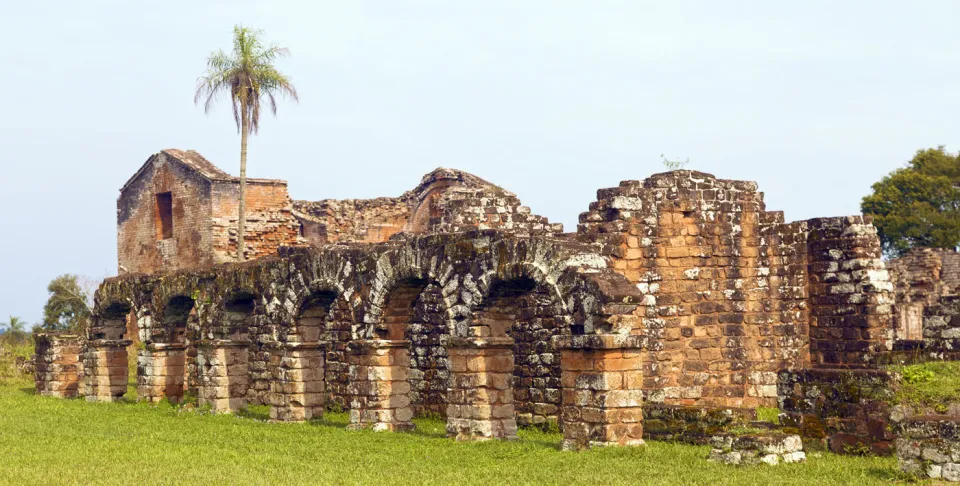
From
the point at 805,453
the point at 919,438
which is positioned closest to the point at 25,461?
the point at 805,453

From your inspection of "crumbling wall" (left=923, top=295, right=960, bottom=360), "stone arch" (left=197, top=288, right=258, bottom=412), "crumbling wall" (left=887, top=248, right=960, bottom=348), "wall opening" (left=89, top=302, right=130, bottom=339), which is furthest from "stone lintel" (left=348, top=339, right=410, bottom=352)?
"crumbling wall" (left=887, top=248, right=960, bottom=348)

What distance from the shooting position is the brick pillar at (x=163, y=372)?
26203 mm

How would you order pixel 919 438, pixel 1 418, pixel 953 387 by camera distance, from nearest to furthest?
pixel 919 438
pixel 953 387
pixel 1 418

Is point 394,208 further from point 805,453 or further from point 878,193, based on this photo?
point 878,193

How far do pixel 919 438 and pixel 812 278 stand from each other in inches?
316

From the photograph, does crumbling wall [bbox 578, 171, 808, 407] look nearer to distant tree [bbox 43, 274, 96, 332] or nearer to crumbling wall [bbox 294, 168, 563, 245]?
crumbling wall [bbox 294, 168, 563, 245]

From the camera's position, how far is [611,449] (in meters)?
15.0

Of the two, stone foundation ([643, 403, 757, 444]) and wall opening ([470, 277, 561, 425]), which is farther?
wall opening ([470, 277, 561, 425])

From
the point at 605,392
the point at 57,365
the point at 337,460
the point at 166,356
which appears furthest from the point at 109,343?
the point at 605,392

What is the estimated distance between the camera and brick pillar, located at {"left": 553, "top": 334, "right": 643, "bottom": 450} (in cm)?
1536

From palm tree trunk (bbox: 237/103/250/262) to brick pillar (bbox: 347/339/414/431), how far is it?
12824 millimetres

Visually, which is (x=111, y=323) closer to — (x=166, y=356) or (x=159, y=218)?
(x=166, y=356)

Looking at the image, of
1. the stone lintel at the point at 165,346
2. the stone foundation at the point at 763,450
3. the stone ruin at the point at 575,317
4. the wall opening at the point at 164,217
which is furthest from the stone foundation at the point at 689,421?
the wall opening at the point at 164,217

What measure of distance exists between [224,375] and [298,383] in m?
2.91
